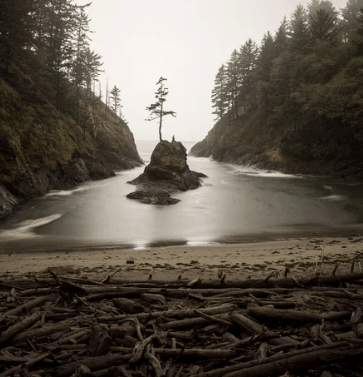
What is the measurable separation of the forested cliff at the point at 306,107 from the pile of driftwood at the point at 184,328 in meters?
32.4

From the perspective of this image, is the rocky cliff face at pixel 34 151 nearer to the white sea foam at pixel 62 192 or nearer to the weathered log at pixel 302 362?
the white sea foam at pixel 62 192

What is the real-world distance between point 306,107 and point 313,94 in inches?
66.2

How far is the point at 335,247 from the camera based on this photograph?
10.6 m

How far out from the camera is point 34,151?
23.9 meters

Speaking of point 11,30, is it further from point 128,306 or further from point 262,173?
point 262,173

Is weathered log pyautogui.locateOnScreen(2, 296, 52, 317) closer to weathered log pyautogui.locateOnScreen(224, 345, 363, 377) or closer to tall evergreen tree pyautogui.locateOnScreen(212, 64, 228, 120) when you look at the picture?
weathered log pyautogui.locateOnScreen(224, 345, 363, 377)

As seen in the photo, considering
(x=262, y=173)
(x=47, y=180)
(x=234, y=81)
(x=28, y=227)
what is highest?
(x=234, y=81)

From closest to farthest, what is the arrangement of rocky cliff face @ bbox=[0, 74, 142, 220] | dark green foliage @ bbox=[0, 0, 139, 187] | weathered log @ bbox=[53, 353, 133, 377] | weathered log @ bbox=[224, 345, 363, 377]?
1. weathered log @ bbox=[224, 345, 363, 377]
2. weathered log @ bbox=[53, 353, 133, 377]
3. rocky cliff face @ bbox=[0, 74, 142, 220]
4. dark green foliage @ bbox=[0, 0, 139, 187]

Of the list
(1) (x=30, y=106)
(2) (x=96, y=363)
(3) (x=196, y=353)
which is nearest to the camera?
(2) (x=96, y=363)

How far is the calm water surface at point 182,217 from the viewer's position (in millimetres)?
14047

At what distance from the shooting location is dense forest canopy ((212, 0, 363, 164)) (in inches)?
1287

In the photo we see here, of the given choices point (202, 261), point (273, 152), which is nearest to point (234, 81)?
point (273, 152)

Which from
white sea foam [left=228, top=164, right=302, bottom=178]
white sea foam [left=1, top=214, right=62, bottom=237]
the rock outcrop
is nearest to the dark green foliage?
white sea foam [left=1, top=214, right=62, bottom=237]

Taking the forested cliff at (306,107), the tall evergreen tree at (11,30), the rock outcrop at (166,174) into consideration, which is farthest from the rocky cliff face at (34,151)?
the forested cliff at (306,107)
